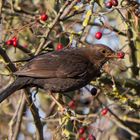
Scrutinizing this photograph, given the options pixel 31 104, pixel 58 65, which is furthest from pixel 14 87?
pixel 58 65

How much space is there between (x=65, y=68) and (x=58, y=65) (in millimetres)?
79

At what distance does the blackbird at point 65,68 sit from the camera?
18.0 feet

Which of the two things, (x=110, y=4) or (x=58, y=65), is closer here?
(x=110, y=4)

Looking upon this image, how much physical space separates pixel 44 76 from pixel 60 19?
0.61 m

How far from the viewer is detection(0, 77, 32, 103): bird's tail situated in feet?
16.8

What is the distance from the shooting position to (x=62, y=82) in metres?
5.60

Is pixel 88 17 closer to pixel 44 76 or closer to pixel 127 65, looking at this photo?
pixel 44 76

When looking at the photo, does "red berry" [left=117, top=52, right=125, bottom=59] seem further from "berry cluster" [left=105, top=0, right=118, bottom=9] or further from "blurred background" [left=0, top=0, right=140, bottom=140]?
"berry cluster" [left=105, top=0, right=118, bottom=9]

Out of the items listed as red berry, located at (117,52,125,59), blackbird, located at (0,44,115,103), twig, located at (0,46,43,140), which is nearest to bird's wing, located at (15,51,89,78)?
blackbird, located at (0,44,115,103)

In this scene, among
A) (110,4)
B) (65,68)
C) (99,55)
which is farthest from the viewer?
(99,55)

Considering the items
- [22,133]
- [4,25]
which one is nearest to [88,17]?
[4,25]

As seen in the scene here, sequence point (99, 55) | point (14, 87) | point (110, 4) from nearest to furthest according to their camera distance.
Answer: point (14, 87) < point (110, 4) < point (99, 55)

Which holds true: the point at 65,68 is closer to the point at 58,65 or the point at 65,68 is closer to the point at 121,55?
the point at 58,65

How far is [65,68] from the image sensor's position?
569 cm
